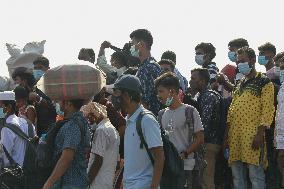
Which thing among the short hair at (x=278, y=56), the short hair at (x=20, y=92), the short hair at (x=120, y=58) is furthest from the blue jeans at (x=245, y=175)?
the short hair at (x=20, y=92)

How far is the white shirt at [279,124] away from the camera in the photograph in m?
8.90

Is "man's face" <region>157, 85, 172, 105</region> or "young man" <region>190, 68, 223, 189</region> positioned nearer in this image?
"man's face" <region>157, 85, 172, 105</region>

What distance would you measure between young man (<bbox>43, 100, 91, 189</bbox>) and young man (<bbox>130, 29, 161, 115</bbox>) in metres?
2.04

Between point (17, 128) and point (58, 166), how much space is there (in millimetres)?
3205

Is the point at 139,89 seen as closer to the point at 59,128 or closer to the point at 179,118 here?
the point at 59,128

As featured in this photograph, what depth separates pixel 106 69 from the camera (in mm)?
11898

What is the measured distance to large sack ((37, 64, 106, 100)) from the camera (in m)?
6.33

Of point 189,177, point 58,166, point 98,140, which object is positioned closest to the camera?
point 58,166

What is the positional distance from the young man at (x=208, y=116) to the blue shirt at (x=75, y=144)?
3.22 metres

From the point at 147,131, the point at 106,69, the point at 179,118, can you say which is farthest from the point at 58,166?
the point at 106,69

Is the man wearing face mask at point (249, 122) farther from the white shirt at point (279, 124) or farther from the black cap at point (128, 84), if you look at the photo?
the black cap at point (128, 84)

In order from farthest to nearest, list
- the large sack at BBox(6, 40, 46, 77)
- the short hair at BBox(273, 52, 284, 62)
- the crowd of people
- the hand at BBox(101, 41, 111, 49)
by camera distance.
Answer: the large sack at BBox(6, 40, 46, 77)
the hand at BBox(101, 41, 111, 49)
the short hair at BBox(273, 52, 284, 62)
the crowd of people

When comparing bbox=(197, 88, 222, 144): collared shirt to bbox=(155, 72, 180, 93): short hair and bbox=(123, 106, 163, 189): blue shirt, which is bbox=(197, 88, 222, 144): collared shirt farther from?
bbox=(123, 106, 163, 189): blue shirt

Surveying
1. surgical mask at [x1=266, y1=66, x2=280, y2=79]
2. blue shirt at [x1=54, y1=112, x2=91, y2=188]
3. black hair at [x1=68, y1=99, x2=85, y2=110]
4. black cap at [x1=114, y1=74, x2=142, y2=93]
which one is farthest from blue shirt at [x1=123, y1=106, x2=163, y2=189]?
surgical mask at [x1=266, y1=66, x2=280, y2=79]
